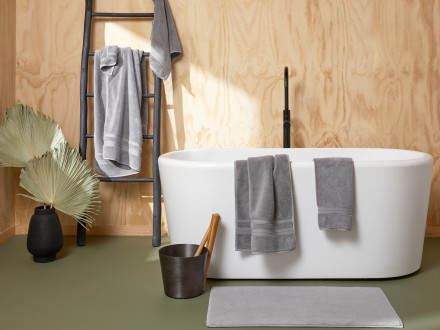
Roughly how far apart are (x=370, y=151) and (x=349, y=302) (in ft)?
3.94

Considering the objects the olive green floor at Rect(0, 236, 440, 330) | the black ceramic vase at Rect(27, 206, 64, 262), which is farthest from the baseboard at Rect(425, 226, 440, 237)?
the black ceramic vase at Rect(27, 206, 64, 262)

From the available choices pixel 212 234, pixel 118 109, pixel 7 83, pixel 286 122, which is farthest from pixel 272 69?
pixel 7 83

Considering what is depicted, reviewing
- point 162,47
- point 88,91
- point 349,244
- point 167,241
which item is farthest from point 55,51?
point 349,244

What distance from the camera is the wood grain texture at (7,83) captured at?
3.08 metres

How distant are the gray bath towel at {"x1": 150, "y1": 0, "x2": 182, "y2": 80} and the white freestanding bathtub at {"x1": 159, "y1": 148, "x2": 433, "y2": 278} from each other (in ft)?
2.84

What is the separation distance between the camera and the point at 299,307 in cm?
203

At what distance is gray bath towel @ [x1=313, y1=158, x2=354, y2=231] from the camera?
87.7 inches

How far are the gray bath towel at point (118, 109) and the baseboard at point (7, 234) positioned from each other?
0.70 m

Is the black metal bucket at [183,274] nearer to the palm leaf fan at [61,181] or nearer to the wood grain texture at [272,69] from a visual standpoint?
the palm leaf fan at [61,181]

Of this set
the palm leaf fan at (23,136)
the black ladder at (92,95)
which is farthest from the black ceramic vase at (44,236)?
the black ladder at (92,95)

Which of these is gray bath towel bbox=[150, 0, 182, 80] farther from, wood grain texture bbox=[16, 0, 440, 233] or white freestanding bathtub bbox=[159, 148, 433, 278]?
white freestanding bathtub bbox=[159, 148, 433, 278]

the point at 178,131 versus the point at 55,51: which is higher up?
the point at 55,51

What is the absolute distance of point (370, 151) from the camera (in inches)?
119

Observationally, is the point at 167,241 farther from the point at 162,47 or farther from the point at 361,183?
the point at 361,183
